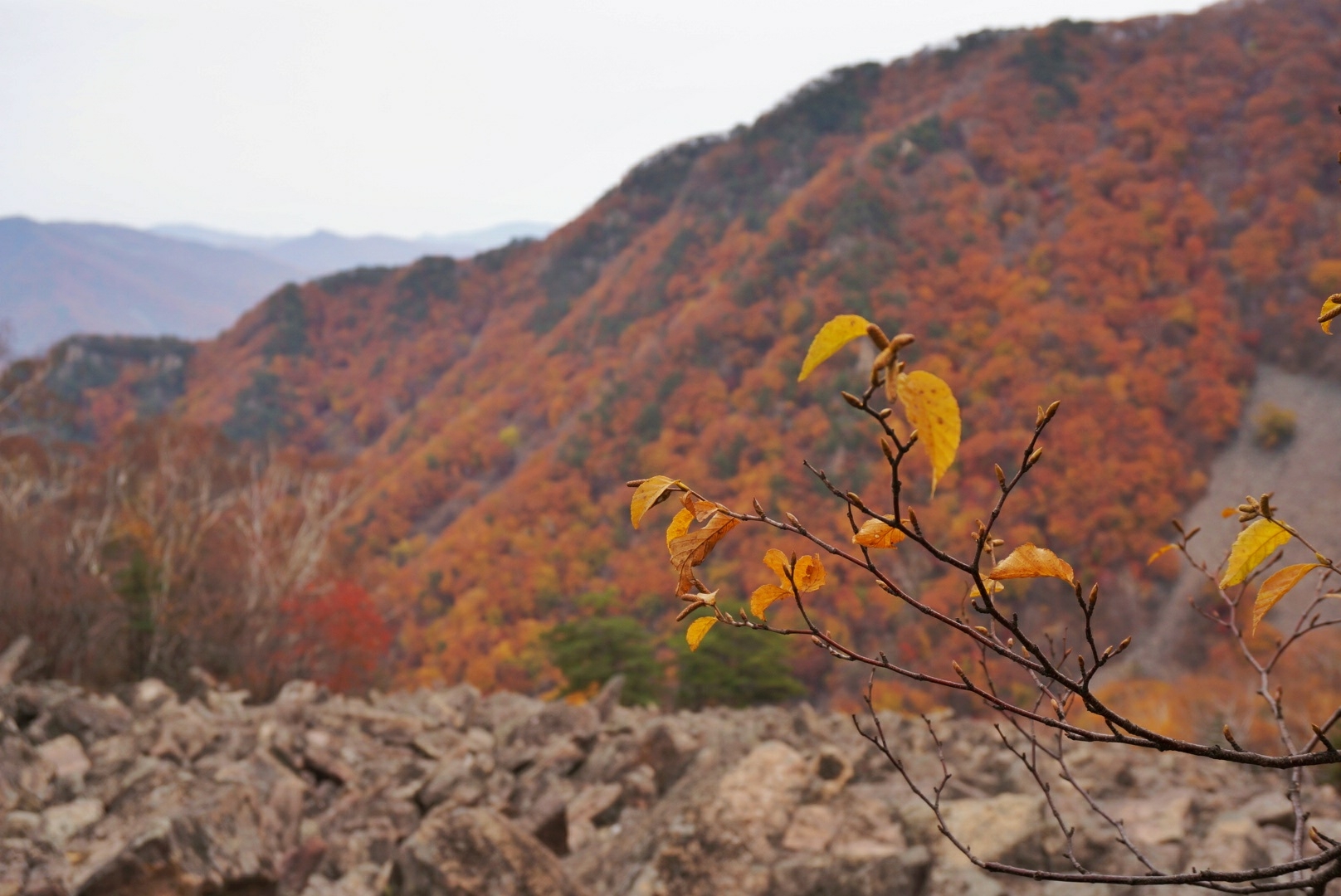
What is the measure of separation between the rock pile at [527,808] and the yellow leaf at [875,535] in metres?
3.02

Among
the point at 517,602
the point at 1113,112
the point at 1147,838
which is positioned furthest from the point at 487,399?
the point at 1147,838

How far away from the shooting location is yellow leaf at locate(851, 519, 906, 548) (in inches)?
31.6

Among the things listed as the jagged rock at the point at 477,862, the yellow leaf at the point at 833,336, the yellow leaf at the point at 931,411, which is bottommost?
the jagged rock at the point at 477,862

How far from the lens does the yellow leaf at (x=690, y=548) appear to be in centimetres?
86

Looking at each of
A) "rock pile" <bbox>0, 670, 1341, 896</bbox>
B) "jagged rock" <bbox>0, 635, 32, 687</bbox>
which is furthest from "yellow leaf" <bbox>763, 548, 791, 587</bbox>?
"jagged rock" <bbox>0, 635, 32, 687</bbox>

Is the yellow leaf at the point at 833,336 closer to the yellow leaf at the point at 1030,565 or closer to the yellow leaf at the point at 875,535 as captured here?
the yellow leaf at the point at 875,535

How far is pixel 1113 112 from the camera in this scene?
3953 cm

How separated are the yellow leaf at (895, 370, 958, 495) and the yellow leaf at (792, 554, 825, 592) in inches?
13.1

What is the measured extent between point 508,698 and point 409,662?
22.7 metres

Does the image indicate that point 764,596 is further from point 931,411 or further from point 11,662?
point 11,662

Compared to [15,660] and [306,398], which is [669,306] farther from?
[15,660]

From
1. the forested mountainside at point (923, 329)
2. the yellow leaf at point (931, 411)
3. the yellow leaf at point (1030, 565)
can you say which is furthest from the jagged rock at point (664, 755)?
the forested mountainside at point (923, 329)

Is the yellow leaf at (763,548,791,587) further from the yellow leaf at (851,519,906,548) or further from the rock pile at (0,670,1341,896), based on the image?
the rock pile at (0,670,1341,896)

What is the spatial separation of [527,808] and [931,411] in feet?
16.1
